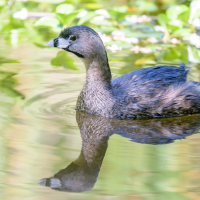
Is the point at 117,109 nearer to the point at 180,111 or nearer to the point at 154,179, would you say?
the point at 180,111

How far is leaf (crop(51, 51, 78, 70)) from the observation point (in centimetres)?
788

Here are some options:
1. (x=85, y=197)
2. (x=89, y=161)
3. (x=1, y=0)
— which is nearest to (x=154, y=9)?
(x=1, y=0)

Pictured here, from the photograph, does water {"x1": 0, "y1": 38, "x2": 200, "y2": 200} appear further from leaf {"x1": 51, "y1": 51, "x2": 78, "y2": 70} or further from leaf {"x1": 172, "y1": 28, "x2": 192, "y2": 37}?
leaf {"x1": 172, "y1": 28, "x2": 192, "y2": 37}

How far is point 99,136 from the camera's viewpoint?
521 cm

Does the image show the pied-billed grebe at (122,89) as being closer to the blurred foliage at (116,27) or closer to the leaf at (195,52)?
the blurred foliage at (116,27)

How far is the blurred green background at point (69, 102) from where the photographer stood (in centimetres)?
402

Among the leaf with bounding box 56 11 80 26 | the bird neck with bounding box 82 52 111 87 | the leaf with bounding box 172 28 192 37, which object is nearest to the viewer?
the bird neck with bounding box 82 52 111 87

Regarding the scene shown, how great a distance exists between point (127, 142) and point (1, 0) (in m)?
7.99

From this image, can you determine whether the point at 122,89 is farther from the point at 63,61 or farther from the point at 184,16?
the point at 184,16

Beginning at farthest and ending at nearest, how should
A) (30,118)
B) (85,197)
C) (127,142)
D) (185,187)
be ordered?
(30,118) → (127,142) → (185,187) → (85,197)

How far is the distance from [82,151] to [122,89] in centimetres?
146

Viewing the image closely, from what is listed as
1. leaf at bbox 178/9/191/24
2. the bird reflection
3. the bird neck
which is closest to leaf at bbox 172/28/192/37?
leaf at bbox 178/9/191/24

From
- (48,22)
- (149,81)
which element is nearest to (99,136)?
(149,81)

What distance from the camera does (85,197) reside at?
12.3 feet
